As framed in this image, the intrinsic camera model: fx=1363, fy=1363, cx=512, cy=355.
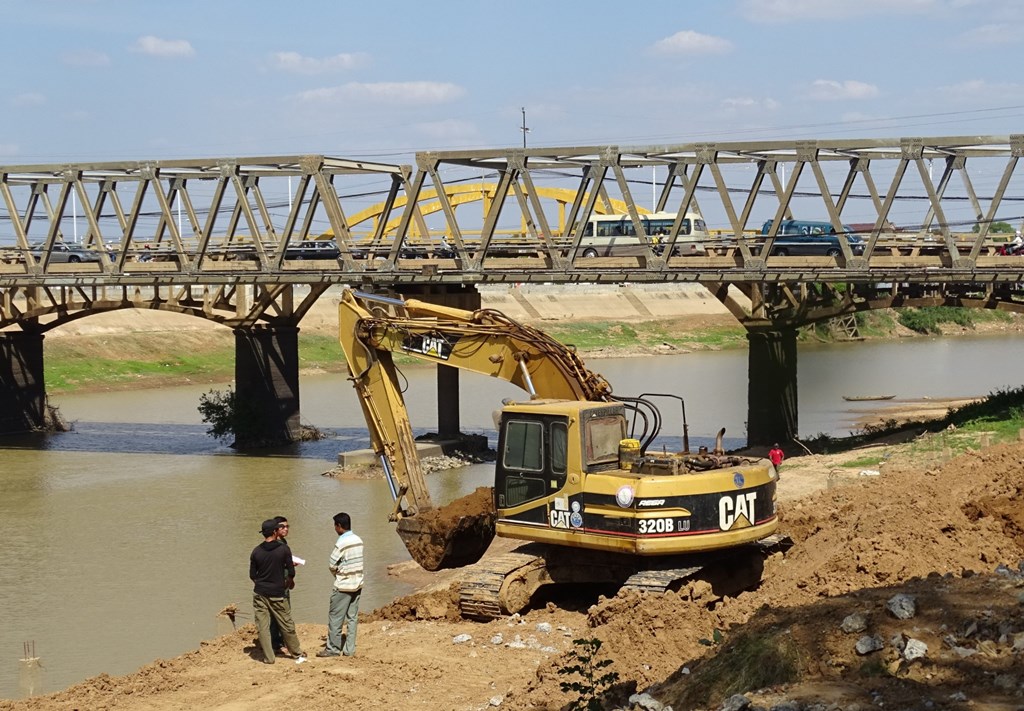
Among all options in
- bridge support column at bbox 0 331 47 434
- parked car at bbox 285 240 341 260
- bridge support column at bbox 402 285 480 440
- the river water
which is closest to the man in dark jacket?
the river water

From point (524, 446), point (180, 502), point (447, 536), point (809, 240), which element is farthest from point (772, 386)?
point (524, 446)

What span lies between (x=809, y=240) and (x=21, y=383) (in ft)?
85.5

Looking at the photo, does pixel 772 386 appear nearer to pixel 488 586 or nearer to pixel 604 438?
pixel 604 438

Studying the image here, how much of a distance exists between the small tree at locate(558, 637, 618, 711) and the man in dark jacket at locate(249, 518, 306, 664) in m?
3.06

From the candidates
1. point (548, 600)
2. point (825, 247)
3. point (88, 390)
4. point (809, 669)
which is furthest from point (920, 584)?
point (88, 390)

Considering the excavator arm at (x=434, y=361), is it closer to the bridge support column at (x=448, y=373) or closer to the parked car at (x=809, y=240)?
the parked car at (x=809, y=240)

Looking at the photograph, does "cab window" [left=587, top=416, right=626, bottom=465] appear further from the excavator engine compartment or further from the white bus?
the white bus

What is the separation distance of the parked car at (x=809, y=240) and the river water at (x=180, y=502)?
5703 mm

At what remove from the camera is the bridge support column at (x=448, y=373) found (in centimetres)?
3609

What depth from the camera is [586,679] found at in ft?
37.5

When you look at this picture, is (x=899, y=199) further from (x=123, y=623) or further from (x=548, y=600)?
(x=123, y=623)

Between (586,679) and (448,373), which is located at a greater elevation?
(448,373)

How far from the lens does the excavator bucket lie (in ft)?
59.0

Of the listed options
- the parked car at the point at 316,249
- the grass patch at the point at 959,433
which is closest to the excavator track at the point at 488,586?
the grass patch at the point at 959,433
